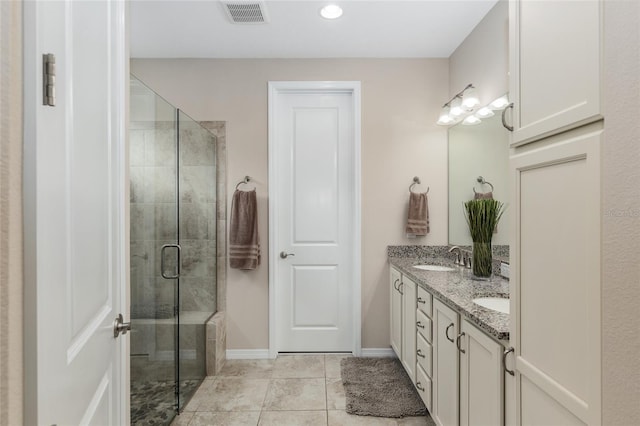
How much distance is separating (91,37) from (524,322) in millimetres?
1384

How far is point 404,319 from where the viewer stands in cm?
242

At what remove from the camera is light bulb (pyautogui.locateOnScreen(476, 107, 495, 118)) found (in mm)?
2230

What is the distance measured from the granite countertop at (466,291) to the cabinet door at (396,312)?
0.12 meters

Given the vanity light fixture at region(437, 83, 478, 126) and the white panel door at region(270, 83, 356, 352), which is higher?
the vanity light fixture at region(437, 83, 478, 126)

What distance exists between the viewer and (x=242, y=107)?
2.90 m

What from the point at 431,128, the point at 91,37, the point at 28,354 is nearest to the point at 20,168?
the point at 28,354

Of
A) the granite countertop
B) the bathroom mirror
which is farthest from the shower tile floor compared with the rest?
the bathroom mirror

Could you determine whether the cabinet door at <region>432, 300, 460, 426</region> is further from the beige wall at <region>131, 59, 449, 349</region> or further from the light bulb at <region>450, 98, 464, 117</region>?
the light bulb at <region>450, 98, 464, 117</region>

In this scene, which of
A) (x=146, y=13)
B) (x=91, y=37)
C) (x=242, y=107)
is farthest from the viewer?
(x=242, y=107)

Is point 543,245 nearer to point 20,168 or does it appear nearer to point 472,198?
point 20,168

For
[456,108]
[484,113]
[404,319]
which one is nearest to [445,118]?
[456,108]

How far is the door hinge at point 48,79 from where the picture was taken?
56 cm

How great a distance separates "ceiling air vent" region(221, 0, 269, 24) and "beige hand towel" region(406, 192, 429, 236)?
5.90ft

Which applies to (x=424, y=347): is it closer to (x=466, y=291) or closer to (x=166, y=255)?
(x=466, y=291)
